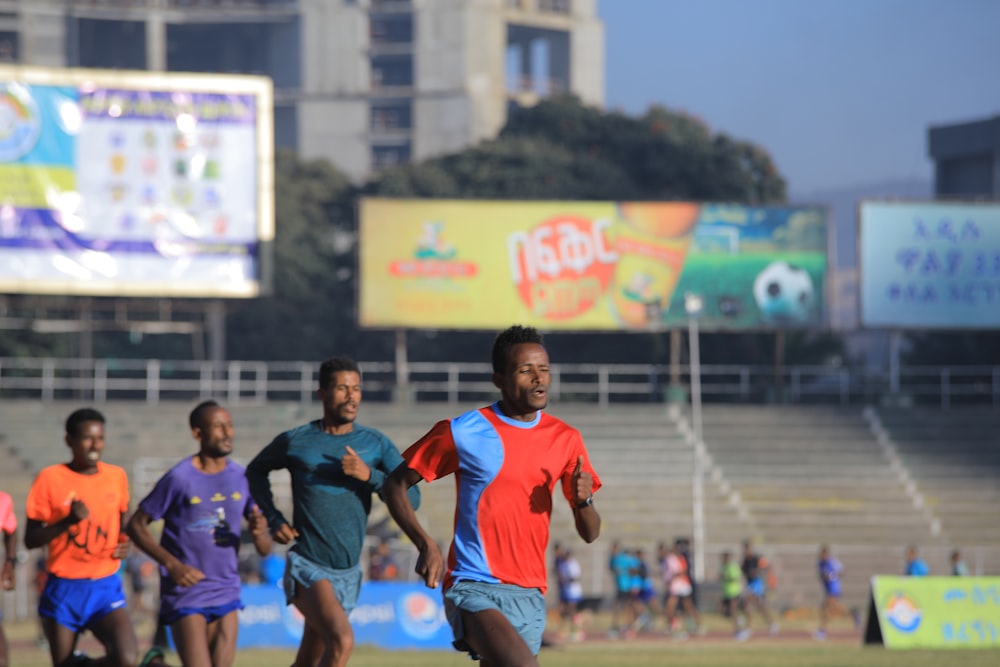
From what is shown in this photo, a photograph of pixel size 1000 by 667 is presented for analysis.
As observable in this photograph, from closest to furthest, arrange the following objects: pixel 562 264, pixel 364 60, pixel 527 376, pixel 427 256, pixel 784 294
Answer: pixel 527 376, pixel 427 256, pixel 562 264, pixel 784 294, pixel 364 60

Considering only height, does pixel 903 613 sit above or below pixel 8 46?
below

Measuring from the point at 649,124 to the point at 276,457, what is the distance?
5463cm

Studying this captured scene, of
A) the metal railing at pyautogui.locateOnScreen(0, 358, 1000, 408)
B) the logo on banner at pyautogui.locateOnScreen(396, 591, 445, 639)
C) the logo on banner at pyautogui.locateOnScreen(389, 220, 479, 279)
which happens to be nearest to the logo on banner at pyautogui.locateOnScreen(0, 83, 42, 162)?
the metal railing at pyautogui.locateOnScreen(0, 358, 1000, 408)

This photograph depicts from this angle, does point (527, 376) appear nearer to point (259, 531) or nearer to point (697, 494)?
point (259, 531)

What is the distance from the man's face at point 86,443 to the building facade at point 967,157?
160 feet

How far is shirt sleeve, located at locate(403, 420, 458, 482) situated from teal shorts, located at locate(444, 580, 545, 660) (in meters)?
0.56

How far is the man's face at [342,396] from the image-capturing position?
10102mm

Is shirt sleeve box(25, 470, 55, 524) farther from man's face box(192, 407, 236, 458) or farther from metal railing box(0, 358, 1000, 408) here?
metal railing box(0, 358, 1000, 408)

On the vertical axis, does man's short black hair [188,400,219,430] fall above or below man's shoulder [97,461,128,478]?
above

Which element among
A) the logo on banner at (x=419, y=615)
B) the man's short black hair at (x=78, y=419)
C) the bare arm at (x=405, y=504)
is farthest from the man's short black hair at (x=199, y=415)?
the logo on banner at (x=419, y=615)

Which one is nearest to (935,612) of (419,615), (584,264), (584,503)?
(419,615)

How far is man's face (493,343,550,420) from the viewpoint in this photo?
7871 mm

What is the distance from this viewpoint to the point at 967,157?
58.3 metres

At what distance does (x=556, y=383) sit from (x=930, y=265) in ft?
33.1
